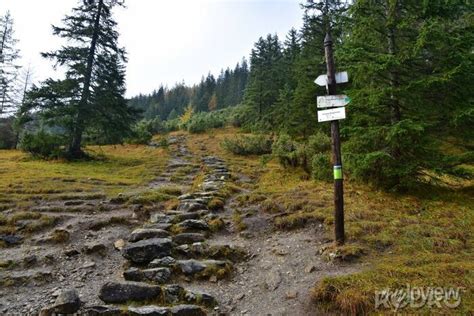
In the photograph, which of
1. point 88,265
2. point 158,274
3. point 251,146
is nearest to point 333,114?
point 158,274

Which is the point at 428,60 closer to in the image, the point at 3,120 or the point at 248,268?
the point at 248,268

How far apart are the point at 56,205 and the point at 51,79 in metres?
12.5

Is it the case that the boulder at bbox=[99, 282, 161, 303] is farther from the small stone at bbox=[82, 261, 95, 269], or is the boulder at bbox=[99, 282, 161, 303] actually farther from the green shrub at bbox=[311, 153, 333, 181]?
the green shrub at bbox=[311, 153, 333, 181]

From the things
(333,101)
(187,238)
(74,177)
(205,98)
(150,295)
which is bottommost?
(150,295)

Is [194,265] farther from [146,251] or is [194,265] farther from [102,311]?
[102,311]

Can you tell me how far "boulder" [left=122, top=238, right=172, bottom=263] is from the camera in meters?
6.04

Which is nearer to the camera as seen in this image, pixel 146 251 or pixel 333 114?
pixel 333 114

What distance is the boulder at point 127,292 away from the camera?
15.5 ft

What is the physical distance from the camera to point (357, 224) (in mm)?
6789

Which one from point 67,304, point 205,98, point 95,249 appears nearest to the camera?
point 67,304

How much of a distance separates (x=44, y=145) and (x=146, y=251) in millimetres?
16983

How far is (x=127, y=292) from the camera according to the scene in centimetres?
477

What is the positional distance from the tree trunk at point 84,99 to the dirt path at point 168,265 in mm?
11118

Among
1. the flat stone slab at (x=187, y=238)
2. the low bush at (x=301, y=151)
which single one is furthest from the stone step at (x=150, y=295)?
the low bush at (x=301, y=151)
